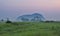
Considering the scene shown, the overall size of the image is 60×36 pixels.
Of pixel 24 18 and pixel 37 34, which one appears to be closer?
pixel 37 34

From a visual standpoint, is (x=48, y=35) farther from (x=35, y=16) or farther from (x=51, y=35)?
(x=35, y=16)

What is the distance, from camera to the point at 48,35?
1139 cm

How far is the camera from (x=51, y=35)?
11.5m

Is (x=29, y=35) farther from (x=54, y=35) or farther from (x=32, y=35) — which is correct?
(x=54, y=35)

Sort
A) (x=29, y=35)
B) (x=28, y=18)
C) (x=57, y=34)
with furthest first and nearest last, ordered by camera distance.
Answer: (x=28, y=18) → (x=57, y=34) → (x=29, y=35)

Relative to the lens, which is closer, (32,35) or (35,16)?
(32,35)

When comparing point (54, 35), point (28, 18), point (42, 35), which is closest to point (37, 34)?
point (42, 35)

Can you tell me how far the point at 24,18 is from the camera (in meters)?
35.2

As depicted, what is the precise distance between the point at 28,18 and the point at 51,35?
2300cm

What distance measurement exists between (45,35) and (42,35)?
203mm

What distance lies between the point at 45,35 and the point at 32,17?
79.1 ft

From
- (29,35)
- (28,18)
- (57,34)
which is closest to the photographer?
(29,35)

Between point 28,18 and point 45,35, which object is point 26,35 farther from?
point 28,18

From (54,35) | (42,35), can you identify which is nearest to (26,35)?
(42,35)
